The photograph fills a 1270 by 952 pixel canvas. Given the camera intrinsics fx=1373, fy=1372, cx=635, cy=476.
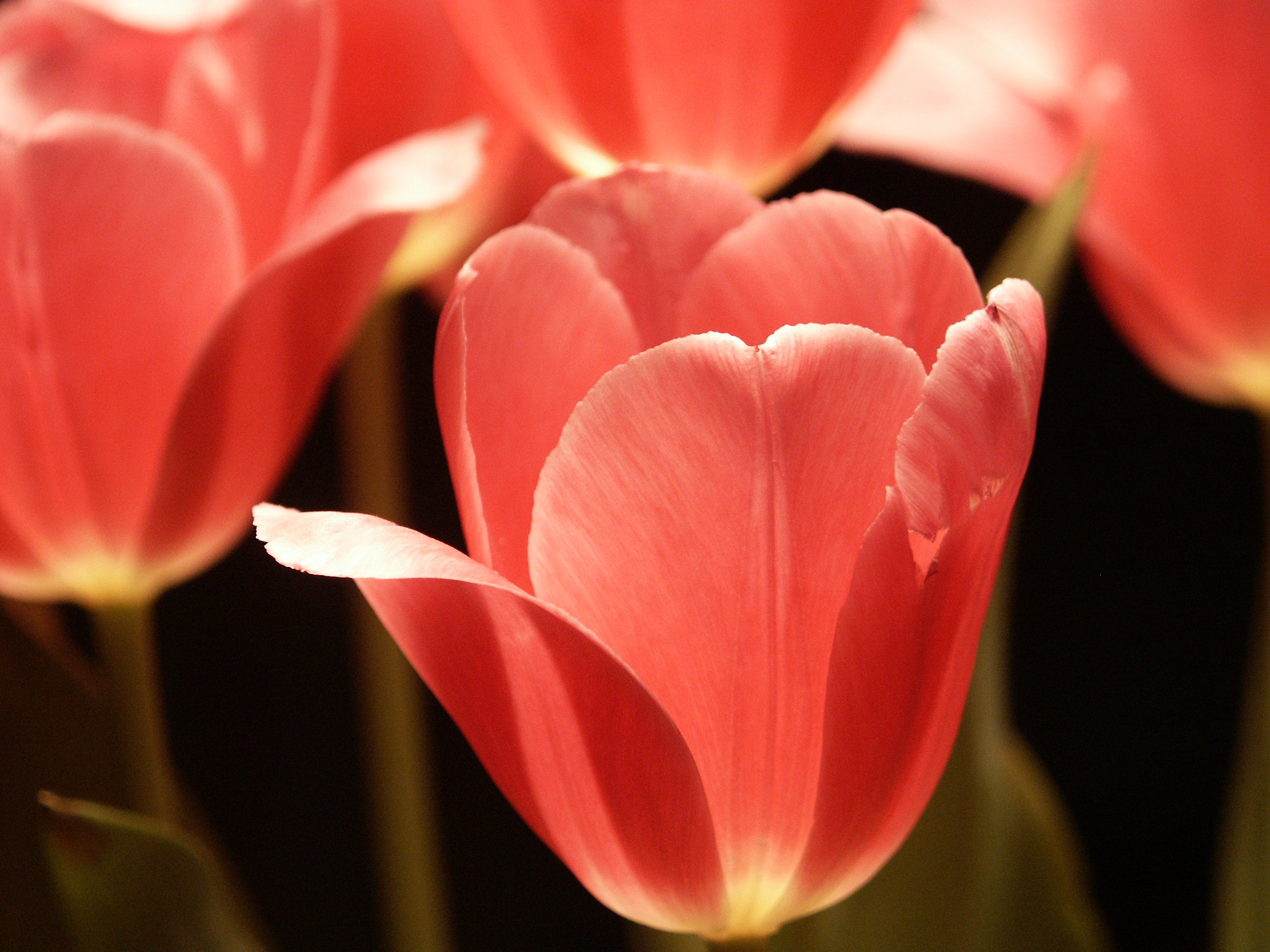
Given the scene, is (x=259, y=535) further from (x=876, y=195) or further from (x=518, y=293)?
(x=876, y=195)

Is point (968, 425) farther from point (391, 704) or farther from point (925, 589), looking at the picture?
point (391, 704)

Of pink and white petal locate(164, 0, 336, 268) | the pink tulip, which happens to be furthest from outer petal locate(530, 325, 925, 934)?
pink and white petal locate(164, 0, 336, 268)

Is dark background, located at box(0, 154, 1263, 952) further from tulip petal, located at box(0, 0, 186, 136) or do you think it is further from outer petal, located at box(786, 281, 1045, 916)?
outer petal, located at box(786, 281, 1045, 916)

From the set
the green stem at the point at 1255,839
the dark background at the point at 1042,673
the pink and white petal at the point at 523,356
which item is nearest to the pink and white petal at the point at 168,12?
the pink and white petal at the point at 523,356

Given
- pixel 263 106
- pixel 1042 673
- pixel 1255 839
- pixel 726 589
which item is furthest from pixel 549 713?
pixel 1042 673

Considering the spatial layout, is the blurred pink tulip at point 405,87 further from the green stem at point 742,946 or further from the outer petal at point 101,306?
the green stem at point 742,946

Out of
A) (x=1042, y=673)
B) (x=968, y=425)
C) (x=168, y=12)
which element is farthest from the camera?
(x=1042, y=673)
